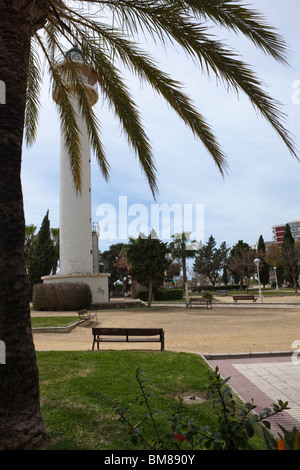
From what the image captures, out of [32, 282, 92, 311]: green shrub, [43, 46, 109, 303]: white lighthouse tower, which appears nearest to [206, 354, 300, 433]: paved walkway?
[32, 282, 92, 311]: green shrub

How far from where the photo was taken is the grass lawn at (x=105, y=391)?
3580 mm

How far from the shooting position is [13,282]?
10.8 feet

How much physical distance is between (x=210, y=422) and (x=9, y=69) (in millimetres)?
4703

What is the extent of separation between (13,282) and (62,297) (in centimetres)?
2220

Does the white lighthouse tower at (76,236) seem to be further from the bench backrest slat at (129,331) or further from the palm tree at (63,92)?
the palm tree at (63,92)

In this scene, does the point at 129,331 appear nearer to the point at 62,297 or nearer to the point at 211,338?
the point at 211,338

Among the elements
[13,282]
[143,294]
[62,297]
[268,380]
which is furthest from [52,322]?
[143,294]

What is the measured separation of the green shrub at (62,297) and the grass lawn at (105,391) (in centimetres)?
1652

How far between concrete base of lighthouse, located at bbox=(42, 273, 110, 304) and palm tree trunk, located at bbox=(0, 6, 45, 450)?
22.9 meters

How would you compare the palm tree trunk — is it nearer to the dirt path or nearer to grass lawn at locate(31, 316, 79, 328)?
the dirt path

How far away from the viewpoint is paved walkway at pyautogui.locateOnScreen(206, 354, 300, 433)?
4.61 meters

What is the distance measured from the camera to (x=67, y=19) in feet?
18.0

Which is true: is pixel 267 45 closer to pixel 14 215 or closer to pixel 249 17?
pixel 249 17
